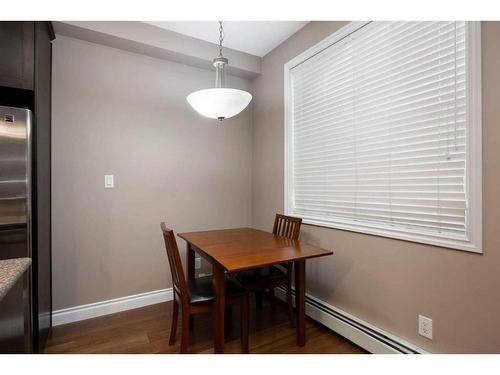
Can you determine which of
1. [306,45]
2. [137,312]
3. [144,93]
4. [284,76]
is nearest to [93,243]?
[137,312]

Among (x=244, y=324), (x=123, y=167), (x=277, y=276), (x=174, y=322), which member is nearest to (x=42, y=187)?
(x=123, y=167)

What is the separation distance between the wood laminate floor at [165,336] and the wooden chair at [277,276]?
21 centimetres

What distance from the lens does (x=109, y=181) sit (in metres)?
2.29

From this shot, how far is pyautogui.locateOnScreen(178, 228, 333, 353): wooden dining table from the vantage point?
4.86 feet

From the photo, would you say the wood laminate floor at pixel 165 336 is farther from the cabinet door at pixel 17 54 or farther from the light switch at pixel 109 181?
the cabinet door at pixel 17 54

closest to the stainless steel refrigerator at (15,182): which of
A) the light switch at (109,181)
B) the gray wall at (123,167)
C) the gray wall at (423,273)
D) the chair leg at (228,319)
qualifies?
the gray wall at (123,167)

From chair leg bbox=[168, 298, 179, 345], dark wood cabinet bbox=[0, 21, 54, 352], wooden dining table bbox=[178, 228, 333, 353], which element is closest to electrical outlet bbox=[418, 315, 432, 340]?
wooden dining table bbox=[178, 228, 333, 353]

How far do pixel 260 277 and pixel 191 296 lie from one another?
595 mm

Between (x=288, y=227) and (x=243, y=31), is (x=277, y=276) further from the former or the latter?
(x=243, y=31)

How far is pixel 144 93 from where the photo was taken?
2422 mm

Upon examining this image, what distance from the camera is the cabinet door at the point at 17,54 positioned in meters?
1.51

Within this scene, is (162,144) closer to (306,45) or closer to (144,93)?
(144,93)

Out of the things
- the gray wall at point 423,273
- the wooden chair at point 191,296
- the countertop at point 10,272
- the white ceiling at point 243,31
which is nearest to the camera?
the countertop at point 10,272
